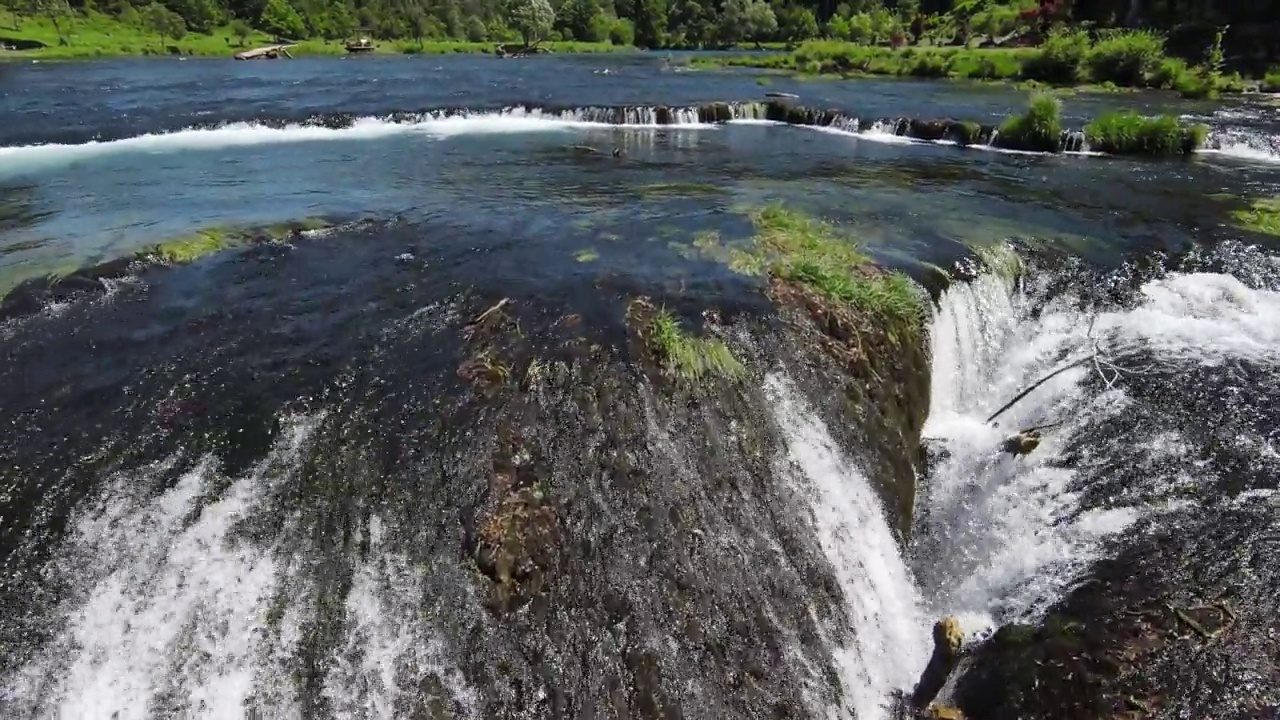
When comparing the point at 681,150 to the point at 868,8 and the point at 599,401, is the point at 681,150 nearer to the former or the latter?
the point at 599,401

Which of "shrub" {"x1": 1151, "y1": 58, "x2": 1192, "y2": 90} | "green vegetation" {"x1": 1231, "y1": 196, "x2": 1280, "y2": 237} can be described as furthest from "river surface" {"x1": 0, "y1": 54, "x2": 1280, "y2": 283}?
"shrub" {"x1": 1151, "y1": 58, "x2": 1192, "y2": 90}

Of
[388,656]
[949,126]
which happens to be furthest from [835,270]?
[949,126]

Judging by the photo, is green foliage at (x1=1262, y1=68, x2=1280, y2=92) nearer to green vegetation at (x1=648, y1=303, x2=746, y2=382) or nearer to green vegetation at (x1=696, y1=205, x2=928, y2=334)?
green vegetation at (x1=696, y1=205, x2=928, y2=334)

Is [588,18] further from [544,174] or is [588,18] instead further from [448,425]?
[448,425]

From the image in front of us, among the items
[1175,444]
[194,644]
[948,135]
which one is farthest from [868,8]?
[194,644]

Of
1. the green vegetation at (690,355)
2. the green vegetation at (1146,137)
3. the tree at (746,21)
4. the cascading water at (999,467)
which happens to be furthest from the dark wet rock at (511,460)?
the tree at (746,21)

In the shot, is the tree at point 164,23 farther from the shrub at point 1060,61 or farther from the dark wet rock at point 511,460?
the dark wet rock at point 511,460
